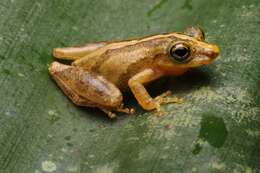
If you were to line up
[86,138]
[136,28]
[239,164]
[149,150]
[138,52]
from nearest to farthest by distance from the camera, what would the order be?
[239,164]
[149,150]
[86,138]
[138,52]
[136,28]

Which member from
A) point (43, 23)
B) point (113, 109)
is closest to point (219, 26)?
point (113, 109)

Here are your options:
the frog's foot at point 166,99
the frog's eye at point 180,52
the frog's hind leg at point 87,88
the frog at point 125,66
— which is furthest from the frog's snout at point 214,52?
the frog's hind leg at point 87,88

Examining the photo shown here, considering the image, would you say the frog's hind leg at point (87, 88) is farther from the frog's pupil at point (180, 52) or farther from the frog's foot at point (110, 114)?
the frog's pupil at point (180, 52)

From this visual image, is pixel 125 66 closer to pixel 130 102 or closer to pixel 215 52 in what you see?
pixel 130 102

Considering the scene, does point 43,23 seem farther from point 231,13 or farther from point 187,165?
point 187,165

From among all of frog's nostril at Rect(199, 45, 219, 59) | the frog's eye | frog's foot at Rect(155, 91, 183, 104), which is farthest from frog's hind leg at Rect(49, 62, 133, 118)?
frog's nostril at Rect(199, 45, 219, 59)

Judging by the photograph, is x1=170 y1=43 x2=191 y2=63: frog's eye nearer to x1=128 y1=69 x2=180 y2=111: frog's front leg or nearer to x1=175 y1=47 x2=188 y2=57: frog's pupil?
x1=175 y1=47 x2=188 y2=57: frog's pupil
